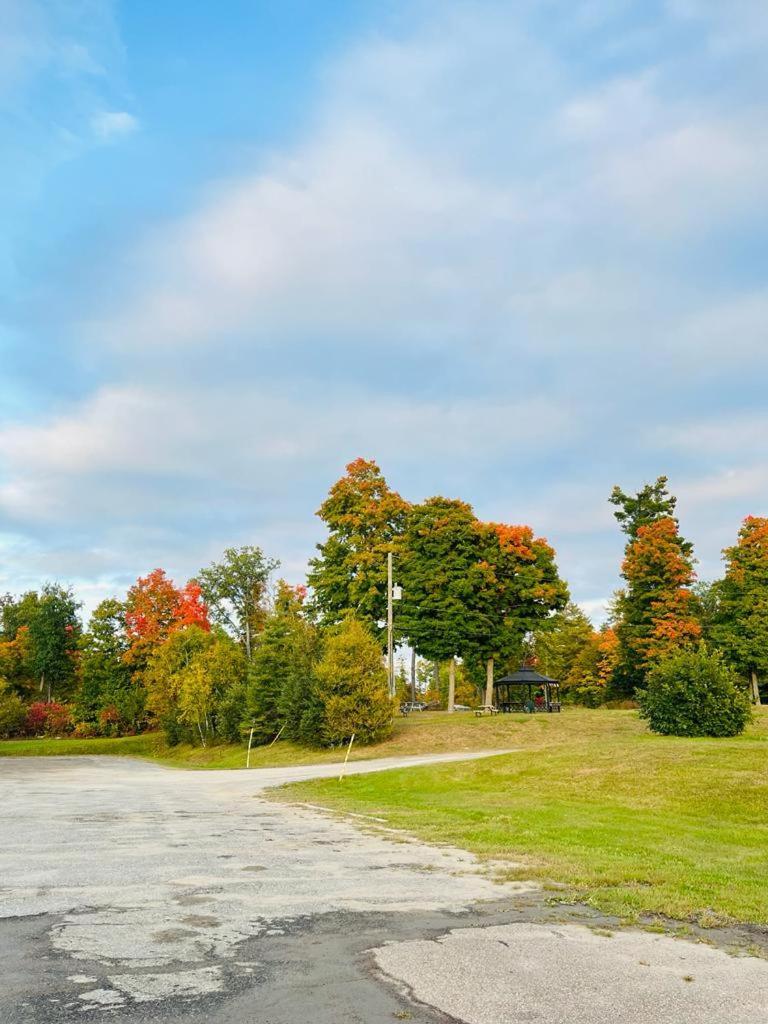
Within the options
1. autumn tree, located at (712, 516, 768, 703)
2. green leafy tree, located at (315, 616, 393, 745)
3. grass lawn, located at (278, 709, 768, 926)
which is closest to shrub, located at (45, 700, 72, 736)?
green leafy tree, located at (315, 616, 393, 745)

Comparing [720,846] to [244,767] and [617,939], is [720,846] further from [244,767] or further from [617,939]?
[244,767]

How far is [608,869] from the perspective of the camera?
8891 mm

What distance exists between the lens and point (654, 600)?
176 feet

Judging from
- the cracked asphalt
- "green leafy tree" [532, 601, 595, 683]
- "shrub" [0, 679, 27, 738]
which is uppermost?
"green leafy tree" [532, 601, 595, 683]

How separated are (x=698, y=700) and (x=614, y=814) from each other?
453 inches

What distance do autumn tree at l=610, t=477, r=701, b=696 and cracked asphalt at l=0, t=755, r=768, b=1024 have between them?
1802 inches

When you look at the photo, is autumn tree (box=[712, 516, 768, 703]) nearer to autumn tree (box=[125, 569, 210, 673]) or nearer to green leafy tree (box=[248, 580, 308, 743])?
green leafy tree (box=[248, 580, 308, 743])

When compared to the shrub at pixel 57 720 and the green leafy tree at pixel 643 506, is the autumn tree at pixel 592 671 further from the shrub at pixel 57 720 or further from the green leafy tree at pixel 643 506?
the shrub at pixel 57 720

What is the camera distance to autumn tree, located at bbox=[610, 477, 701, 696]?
170ft

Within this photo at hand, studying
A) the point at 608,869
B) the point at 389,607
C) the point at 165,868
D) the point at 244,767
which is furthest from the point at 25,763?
the point at 608,869

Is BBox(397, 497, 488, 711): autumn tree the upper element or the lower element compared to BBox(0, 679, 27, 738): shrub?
upper

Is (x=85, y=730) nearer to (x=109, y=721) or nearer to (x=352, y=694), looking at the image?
(x=109, y=721)

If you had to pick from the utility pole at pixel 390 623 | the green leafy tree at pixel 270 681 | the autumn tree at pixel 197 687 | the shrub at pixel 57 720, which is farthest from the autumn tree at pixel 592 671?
the shrub at pixel 57 720

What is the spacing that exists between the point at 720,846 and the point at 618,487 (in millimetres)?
51655
